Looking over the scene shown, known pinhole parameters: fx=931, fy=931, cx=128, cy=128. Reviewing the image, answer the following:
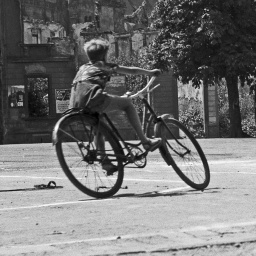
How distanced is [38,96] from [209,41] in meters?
13.5

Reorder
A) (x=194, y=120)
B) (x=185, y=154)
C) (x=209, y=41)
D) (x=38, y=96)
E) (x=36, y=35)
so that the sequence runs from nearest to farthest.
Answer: (x=185, y=154) < (x=209, y=41) < (x=38, y=96) < (x=194, y=120) < (x=36, y=35)

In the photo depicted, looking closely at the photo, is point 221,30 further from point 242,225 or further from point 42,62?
point 242,225

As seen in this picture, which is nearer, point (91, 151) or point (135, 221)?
point (135, 221)

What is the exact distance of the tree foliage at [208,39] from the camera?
40781 millimetres

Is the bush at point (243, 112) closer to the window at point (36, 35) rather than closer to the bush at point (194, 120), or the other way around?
the bush at point (194, 120)

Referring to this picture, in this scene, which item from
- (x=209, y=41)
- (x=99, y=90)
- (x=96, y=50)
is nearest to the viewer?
(x=99, y=90)

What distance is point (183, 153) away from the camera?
30.1ft

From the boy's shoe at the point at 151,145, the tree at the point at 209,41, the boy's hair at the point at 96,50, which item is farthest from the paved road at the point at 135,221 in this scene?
the tree at the point at 209,41

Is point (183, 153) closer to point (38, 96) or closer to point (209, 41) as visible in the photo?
point (209, 41)

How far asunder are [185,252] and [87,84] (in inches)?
137

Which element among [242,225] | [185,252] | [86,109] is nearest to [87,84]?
[86,109]

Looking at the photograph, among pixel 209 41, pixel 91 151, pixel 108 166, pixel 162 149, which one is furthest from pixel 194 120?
pixel 91 151

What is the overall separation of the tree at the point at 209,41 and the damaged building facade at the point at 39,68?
8824 millimetres

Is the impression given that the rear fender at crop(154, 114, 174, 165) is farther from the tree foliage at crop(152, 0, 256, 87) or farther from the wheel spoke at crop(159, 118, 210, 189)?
the tree foliage at crop(152, 0, 256, 87)
